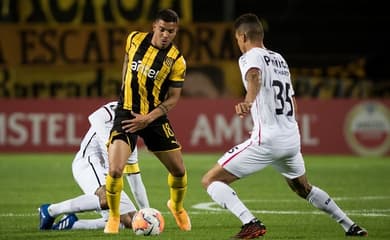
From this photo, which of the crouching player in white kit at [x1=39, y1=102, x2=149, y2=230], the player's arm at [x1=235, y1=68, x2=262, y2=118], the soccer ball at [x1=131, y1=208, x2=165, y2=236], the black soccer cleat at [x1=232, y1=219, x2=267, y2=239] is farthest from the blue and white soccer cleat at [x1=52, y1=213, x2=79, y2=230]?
the player's arm at [x1=235, y1=68, x2=262, y2=118]

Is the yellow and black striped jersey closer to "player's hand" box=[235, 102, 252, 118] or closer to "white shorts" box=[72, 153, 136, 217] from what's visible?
"white shorts" box=[72, 153, 136, 217]

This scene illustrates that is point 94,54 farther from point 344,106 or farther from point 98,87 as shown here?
point 344,106

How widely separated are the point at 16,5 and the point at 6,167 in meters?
5.54

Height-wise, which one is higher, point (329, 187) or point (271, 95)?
point (271, 95)

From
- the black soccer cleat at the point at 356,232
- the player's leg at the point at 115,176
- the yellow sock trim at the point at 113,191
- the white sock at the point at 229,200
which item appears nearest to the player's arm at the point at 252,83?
the white sock at the point at 229,200

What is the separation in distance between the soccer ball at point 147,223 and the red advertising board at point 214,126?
12.4m

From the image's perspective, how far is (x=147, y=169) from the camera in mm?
18141

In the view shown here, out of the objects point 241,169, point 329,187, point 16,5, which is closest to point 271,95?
point 241,169

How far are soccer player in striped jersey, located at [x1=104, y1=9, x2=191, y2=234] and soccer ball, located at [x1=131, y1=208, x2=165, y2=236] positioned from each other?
0.23 meters

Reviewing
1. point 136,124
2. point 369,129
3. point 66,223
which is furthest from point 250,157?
point 369,129

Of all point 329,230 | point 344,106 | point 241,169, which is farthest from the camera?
point 344,106

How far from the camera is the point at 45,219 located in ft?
31.9

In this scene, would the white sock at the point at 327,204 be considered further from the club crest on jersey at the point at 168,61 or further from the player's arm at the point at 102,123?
the player's arm at the point at 102,123

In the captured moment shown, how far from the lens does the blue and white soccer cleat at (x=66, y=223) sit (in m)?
9.82
